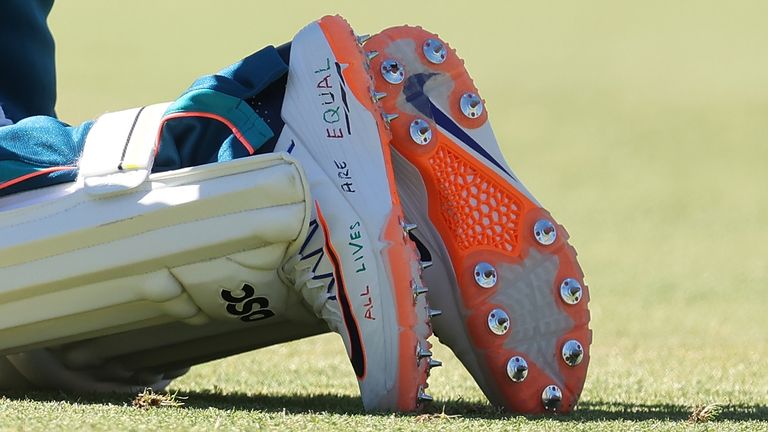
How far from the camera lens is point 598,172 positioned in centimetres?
673

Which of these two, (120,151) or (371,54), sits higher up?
(371,54)

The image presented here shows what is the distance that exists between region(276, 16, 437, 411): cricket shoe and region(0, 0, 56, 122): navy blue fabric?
628 mm

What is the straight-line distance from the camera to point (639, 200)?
240 inches

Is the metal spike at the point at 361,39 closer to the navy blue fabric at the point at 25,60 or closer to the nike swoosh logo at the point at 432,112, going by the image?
the nike swoosh logo at the point at 432,112

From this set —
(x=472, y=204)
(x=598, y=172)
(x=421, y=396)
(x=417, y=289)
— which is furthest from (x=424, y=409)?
(x=598, y=172)

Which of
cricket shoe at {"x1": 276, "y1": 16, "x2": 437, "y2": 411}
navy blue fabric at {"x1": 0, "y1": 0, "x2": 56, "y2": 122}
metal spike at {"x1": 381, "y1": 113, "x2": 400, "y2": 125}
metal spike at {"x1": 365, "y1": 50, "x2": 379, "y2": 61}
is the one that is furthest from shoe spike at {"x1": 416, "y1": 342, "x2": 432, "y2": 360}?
navy blue fabric at {"x1": 0, "y1": 0, "x2": 56, "y2": 122}

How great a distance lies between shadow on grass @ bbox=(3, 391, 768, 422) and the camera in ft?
5.35

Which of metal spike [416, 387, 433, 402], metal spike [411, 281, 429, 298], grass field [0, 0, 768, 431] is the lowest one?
grass field [0, 0, 768, 431]

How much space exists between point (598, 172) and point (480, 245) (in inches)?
199

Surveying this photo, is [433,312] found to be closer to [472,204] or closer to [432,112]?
[472,204]

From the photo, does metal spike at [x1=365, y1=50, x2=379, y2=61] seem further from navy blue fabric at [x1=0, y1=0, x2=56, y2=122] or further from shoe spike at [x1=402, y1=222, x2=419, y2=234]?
navy blue fabric at [x1=0, y1=0, x2=56, y2=122]

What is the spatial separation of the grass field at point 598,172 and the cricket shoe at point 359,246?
74 millimetres

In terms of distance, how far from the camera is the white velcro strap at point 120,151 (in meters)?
1.60

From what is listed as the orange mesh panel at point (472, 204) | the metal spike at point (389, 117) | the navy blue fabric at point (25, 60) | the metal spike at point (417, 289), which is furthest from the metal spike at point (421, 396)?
the navy blue fabric at point (25, 60)
